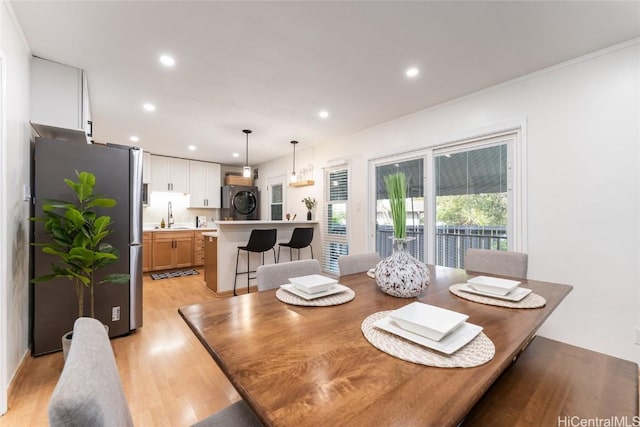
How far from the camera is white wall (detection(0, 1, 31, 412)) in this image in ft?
5.41

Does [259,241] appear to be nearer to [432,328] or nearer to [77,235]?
[77,235]

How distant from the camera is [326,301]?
1.25 m

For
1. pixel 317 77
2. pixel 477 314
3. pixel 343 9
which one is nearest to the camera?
pixel 477 314

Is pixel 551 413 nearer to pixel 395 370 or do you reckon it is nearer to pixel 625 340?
pixel 395 370

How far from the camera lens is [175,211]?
6207 mm

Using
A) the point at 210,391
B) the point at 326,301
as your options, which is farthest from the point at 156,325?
the point at 326,301

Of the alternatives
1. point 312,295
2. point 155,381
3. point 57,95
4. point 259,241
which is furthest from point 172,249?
point 312,295

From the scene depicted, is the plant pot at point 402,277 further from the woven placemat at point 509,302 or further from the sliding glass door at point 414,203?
the sliding glass door at point 414,203

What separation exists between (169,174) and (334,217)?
12.5ft

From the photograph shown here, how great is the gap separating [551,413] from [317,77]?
2711 millimetres

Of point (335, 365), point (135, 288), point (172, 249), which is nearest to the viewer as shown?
point (335, 365)

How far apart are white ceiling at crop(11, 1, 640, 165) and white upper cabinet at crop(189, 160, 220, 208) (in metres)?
2.79

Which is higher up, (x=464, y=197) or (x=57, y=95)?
(x=57, y=95)

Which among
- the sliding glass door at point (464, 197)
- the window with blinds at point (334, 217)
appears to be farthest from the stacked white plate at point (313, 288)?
the window with blinds at point (334, 217)
